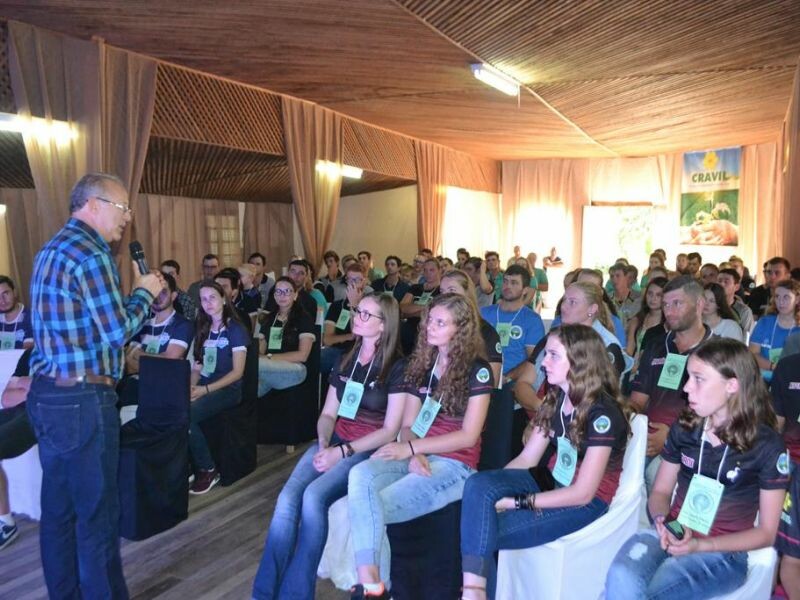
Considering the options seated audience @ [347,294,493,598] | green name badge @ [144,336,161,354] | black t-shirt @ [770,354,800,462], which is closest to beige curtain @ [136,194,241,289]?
green name badge @ [144,336,161,354]

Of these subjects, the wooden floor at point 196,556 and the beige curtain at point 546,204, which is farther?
the beige curtain at point 546,204

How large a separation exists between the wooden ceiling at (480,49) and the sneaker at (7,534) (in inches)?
132

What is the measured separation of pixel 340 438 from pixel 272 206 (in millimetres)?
8077

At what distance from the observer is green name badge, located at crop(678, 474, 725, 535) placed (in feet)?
6.16

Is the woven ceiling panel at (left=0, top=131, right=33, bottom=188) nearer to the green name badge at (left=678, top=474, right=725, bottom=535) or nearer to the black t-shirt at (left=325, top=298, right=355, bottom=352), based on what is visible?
the black t-shirt at (left=325, top=298, right=355, bottom=352)

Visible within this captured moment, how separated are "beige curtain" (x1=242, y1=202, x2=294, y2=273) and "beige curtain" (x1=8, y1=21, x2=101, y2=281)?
482 cm

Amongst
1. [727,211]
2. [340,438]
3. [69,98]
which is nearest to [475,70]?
[69,98]

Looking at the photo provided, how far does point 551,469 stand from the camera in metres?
2.34

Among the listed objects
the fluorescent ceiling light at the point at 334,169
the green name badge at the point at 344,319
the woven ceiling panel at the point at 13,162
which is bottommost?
the green name badge at the point at 344,319

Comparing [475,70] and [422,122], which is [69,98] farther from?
[422,122]

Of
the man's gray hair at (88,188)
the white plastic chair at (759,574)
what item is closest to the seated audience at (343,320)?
the man's gray hair at (88,188)

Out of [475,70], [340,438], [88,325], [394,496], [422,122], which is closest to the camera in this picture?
[88,325]

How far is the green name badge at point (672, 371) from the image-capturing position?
291 cm

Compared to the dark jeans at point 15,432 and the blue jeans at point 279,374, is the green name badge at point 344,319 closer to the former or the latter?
the blue jeans at point 279,374
